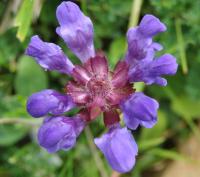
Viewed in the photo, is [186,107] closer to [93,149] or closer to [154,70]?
[93,149]

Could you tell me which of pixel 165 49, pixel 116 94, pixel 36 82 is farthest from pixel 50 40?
pixel 116 94

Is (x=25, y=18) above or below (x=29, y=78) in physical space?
above

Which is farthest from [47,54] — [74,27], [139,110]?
[139,110]

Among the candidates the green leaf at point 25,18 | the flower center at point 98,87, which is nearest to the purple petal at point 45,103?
the flower center at point 98,87

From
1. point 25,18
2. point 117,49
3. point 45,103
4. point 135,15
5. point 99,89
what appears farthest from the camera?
point 117,49

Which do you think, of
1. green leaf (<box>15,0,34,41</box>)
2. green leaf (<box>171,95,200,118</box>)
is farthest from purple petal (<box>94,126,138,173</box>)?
green leaf (<box>171,95,200,118</box>)

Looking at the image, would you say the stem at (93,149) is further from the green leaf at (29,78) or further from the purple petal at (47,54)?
the purple petal at (47,54)
